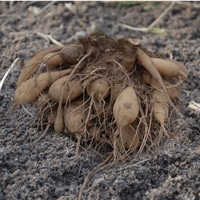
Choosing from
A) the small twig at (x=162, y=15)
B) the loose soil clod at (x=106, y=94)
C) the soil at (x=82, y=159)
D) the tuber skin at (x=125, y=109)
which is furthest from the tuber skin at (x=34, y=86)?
the small twig at (x=162, y=15)

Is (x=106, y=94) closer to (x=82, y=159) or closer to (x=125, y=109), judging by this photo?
(x=125, y=109)

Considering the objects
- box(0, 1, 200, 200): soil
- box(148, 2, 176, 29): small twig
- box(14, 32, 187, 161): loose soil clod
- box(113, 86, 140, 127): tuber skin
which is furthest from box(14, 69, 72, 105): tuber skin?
box(148, 2, 176, 29): small twig

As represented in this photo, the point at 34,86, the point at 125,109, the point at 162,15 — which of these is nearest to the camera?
the point at 125,109

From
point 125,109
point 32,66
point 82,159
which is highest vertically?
point 32,66

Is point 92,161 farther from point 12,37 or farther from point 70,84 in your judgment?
point 12,37

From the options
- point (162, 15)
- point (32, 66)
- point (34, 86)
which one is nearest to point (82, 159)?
point (34, 86)

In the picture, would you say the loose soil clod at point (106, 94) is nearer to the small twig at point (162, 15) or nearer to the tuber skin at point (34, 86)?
the tuber skin at point (34, 86)

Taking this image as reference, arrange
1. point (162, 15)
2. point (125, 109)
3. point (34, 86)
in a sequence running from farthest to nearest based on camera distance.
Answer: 1. point (162, 15)
2. point (34, 86)
3. point (125, 109)

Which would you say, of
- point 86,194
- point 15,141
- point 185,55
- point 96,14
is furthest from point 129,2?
point 86,194
